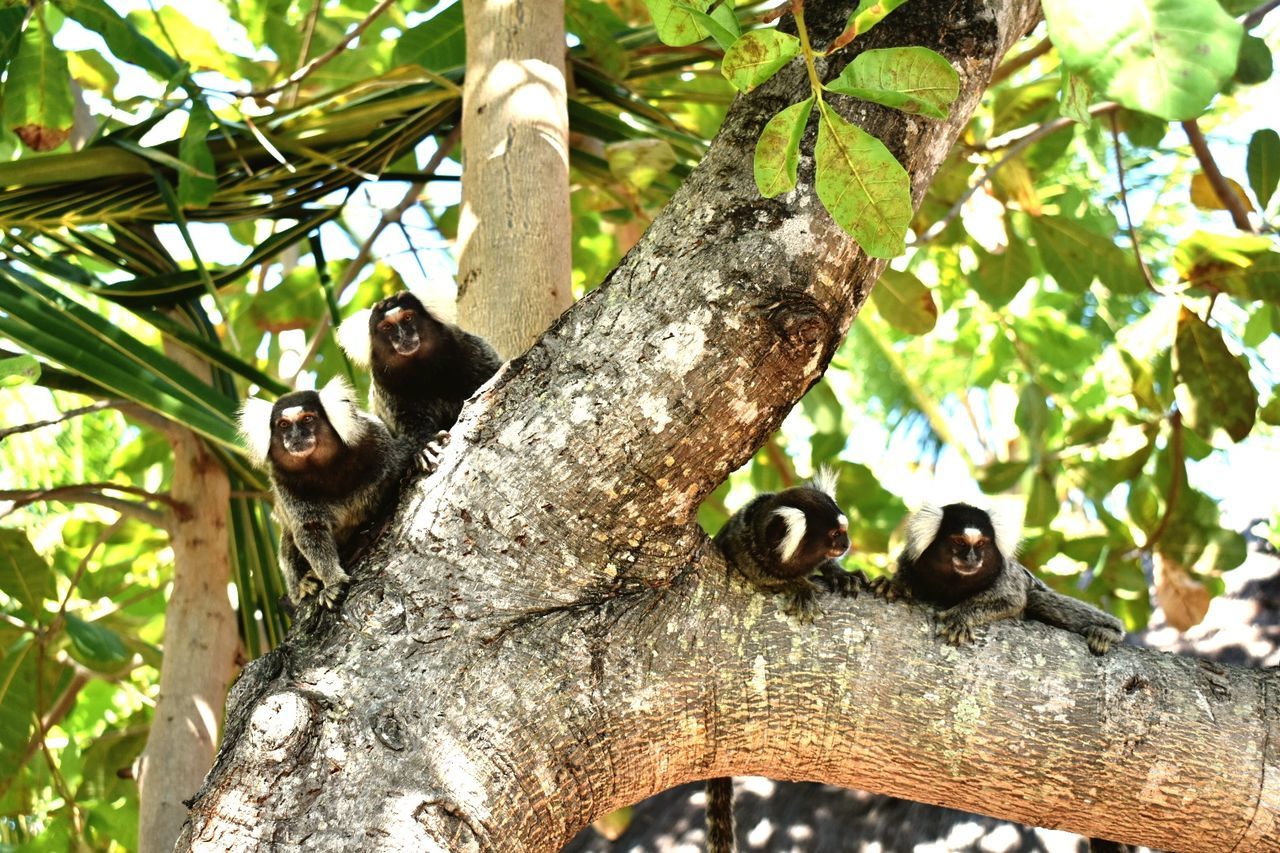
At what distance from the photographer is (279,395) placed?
3.25 meters

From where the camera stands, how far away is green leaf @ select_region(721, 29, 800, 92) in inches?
54.7

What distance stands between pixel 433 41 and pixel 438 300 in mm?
751

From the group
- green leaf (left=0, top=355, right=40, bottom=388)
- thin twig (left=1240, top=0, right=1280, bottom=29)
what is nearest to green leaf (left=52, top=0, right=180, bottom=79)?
green leaf (left=0, top=355, right=40, bottom=388)

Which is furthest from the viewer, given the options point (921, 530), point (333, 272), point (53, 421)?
point (333, 272)

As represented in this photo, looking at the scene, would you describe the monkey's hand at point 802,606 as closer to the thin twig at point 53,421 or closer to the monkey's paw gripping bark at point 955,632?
the monkey's paw gripping bark at point 955,632

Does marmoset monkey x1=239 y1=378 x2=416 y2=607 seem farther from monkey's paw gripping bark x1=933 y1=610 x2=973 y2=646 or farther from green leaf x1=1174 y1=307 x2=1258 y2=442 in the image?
green leaf x1=1174 y1=307 x2=1258 y2=442

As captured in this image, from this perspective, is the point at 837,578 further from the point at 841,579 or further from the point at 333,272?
the point at 333,272

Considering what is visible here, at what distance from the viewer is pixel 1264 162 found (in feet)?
10.00

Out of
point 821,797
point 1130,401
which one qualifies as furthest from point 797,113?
point 1130,401

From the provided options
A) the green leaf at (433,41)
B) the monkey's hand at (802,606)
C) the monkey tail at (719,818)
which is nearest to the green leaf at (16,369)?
the monkey's hand at (802,606)

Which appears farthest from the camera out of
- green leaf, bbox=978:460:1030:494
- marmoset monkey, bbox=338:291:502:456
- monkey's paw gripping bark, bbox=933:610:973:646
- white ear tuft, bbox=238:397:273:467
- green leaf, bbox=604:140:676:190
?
green leaf, bbox=978:460:1030:494

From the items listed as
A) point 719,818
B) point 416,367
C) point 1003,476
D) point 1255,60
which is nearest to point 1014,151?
point 1255,60

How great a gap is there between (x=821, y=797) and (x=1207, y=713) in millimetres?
2764

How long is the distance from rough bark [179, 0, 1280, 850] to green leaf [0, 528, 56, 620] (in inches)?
72.9
